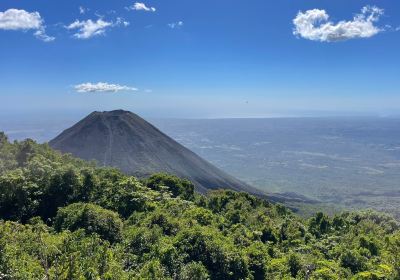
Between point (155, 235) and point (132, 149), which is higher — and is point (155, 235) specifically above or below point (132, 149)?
above

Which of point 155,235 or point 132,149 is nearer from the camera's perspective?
point 155,235

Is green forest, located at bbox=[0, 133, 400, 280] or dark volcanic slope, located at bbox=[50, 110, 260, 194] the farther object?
A: dark volcanic slope, located at bbox=[50, 110, 260, 194]

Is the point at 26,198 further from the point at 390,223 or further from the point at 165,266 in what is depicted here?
the point at 390,223

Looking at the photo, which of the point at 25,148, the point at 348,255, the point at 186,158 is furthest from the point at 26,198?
the point at 186,158
